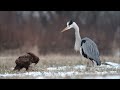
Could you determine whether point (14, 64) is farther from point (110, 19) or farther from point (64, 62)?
point (110, 19)

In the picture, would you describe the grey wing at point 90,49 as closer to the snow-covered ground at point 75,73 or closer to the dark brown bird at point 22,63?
the snow-covered ground at point 75,73

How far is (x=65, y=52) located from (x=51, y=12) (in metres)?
0.62

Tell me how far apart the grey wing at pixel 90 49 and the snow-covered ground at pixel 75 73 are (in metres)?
0.18

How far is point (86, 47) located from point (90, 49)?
6 cm

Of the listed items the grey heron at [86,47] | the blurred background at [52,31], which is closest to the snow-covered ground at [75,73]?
the grey heron at [86,47]

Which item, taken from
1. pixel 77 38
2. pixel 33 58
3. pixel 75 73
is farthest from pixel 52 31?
pixel 75 73

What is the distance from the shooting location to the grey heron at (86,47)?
756 cm

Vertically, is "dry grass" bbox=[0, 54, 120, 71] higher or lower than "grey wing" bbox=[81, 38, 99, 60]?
lower

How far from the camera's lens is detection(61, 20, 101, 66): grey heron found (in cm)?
756

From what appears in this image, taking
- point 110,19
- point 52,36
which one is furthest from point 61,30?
point 110,19

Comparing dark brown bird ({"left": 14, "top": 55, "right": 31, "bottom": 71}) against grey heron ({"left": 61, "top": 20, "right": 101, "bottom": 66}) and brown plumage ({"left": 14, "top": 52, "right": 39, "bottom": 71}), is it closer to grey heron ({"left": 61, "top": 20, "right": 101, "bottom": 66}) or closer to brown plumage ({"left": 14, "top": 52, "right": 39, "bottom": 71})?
brown plumage ({"left": 14, "top": 52, "right": 39, "bottom": 71})

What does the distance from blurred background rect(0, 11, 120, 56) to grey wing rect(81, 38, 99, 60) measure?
0.07 metres

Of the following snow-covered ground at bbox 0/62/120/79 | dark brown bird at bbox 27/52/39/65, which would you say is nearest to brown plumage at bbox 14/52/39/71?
dark brown bird at bbox 27/52/39/65

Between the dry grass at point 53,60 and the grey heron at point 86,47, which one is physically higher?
the grey heron at point 86,47
